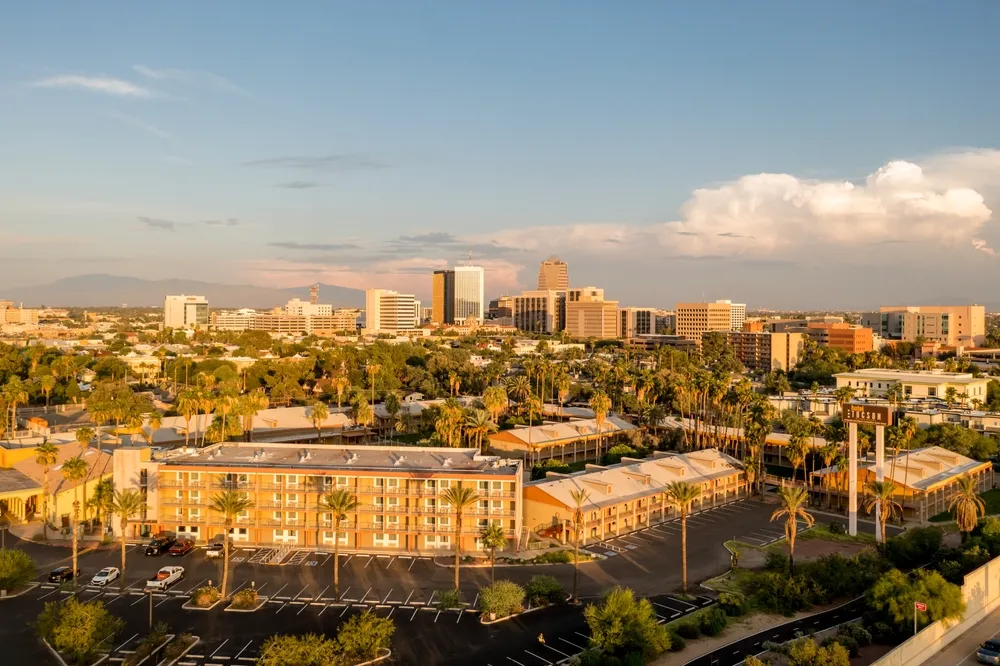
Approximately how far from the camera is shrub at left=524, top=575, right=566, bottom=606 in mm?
40156

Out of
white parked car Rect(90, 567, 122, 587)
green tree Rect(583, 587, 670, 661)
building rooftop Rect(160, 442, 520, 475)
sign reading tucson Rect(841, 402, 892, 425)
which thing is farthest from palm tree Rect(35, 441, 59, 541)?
sign reading tucson Rect(841, 402, 892, 425)

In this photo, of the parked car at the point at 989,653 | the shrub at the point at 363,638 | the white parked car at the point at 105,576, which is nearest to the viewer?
the shrub at the point at 363,638

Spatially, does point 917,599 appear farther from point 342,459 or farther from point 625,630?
point 342,459

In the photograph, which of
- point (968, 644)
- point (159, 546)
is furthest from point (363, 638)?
point (968, 644)

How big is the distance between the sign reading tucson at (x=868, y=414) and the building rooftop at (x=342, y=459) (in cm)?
2410

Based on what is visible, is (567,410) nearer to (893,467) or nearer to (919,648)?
(893,467)

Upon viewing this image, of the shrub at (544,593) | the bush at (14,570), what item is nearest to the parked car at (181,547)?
the bush at (14,570)

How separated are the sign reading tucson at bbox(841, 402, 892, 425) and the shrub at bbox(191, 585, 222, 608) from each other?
42557 mm

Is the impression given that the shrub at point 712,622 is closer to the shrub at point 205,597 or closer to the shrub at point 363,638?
the shrub at point 363,638

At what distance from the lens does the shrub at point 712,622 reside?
3678 centimetres

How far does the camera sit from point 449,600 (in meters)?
39.4

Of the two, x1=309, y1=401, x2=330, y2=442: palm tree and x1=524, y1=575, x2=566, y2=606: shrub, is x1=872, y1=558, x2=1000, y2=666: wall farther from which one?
x1=309, y1=401, x2=330, y2=442: palm tree

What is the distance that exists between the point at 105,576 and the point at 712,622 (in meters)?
32.5

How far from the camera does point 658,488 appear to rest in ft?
191
